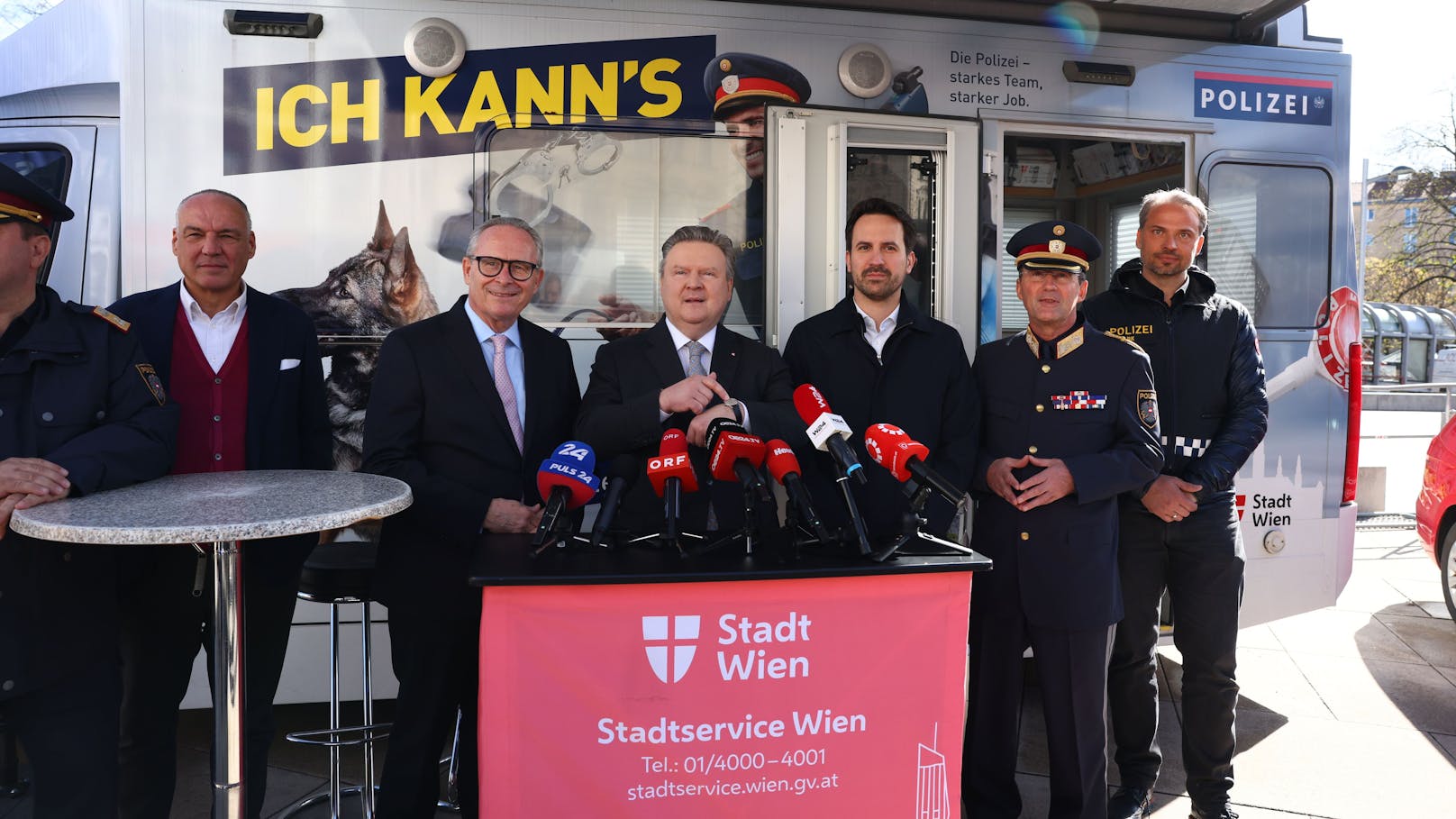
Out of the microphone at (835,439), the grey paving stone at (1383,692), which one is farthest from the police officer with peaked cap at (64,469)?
the grey paving stone at (1383,692)

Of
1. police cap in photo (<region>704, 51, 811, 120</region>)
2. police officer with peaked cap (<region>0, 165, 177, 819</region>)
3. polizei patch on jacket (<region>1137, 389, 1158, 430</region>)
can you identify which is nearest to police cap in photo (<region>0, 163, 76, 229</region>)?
police officer with peaked cap (<region>0, 165, 177, 819</region>)

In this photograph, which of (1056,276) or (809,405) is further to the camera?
(1056,276)

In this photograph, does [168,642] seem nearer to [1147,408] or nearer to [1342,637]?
[1147,408]

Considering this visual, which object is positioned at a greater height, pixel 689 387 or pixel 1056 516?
pixel 689 387

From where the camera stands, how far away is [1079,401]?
2844 mm

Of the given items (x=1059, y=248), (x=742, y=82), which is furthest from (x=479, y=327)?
(x=1059, y=248)

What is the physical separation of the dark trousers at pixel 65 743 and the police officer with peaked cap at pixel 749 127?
238 cm

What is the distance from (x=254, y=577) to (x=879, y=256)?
6.88 ft

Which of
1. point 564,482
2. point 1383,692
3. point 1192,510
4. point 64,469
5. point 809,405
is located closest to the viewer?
point 64,469

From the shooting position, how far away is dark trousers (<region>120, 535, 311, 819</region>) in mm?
2727

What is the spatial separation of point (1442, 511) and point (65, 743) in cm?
649

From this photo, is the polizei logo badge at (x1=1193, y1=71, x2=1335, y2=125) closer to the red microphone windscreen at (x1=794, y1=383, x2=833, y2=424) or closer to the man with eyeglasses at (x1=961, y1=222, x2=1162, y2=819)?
the man with eyeglasses at (x1=961, y1=222, x2=1162, y2=819)

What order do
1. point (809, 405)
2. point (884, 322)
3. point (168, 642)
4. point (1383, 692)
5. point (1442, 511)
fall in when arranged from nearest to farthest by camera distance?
point (809, 405)
point (168, 642)
point (884, 322)
point (1383, 692)
point (1442, 511)

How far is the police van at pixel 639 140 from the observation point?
133 inches
